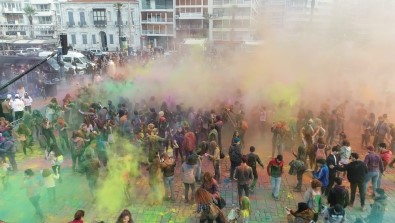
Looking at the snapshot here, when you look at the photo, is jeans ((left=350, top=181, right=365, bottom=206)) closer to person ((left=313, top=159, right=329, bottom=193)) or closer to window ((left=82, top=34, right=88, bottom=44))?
person ((left=313, top=159, right=329, bottom=193))

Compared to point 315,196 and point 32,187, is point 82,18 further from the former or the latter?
point 315,196

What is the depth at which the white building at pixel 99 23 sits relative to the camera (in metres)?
48.6

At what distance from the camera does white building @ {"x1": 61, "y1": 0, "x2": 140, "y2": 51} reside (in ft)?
159

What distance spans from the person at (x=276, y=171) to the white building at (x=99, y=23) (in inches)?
1733

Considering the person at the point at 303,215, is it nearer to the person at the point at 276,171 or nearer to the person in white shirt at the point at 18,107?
the person at the point at 276,171

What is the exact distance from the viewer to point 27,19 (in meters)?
66.1

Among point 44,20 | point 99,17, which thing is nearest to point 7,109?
point 99,17

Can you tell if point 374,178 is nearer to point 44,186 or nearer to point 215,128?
point 215,128

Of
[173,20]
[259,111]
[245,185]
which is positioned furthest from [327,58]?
[173,20]

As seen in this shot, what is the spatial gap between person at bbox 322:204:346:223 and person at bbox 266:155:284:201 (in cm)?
162

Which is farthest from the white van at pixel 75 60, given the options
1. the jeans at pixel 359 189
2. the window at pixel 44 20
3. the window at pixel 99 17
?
the window at pixel 44 20

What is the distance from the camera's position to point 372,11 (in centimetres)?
1582

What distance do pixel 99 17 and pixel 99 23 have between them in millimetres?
907

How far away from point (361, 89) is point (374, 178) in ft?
31.0
